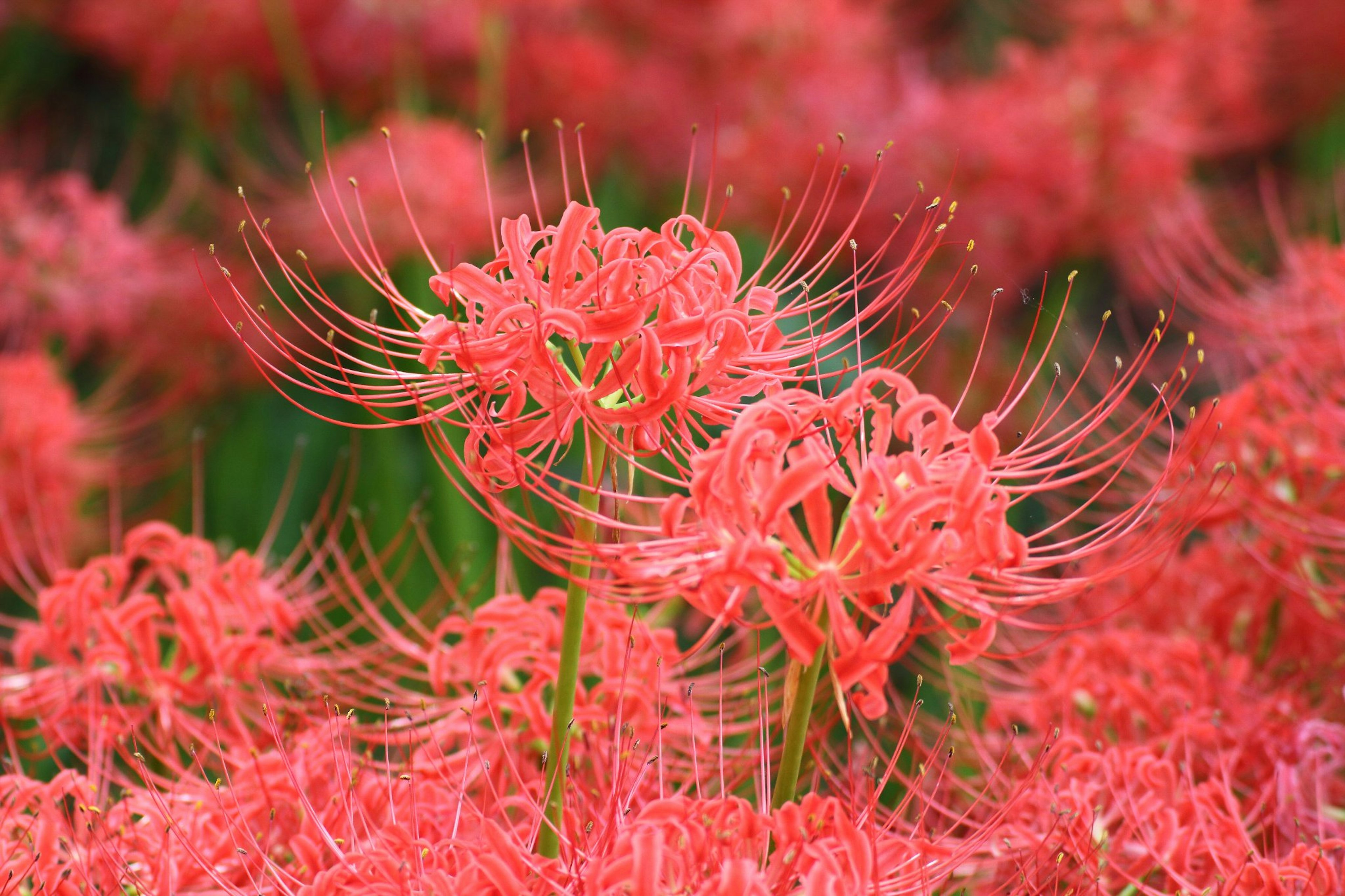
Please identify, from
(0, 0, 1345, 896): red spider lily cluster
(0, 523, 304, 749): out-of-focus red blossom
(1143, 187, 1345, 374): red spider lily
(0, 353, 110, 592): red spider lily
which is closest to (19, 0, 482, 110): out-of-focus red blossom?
(0, 0, 1345, 896): red spider lily cluster

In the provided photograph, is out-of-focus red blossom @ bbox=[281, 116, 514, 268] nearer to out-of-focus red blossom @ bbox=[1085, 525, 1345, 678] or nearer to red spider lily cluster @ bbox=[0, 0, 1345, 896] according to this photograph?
red spider lily cluster @ bbox=[0, 0, 1345, 896]

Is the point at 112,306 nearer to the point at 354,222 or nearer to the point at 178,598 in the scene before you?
the point at 354,222

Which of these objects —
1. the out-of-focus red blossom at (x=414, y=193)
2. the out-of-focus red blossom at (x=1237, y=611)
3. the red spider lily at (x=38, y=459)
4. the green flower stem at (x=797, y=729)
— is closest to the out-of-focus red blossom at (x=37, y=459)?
the red spider lily at (x=38, y=459)

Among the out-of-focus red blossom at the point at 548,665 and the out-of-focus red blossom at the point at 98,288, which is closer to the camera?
the out-of-focus red blossom at the point at 548,665

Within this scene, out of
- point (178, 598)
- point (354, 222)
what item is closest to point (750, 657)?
point (178, 598)

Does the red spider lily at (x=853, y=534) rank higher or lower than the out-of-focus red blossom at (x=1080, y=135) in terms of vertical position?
lower

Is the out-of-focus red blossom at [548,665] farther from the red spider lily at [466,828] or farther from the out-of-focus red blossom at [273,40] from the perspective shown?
the out-of-focus red blossom at [273,40]
